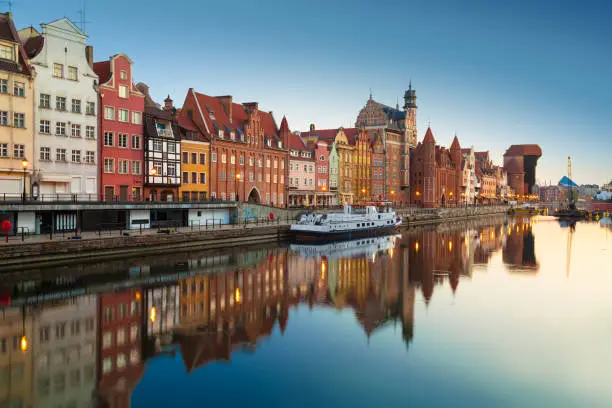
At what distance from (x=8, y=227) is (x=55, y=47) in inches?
705

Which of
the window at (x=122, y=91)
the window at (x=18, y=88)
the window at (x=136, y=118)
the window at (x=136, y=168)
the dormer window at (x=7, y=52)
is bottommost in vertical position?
the window at (x=136, y=168)

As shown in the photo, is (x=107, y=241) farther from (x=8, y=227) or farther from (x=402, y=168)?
(x=402, y=168)

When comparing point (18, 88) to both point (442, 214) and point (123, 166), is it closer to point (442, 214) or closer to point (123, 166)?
point (123, 166)

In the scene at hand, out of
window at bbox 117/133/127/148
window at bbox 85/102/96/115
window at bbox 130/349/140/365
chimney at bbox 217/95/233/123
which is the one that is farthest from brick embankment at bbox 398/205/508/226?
window at bbox 130/349/140/365

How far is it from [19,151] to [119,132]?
9.94 meters

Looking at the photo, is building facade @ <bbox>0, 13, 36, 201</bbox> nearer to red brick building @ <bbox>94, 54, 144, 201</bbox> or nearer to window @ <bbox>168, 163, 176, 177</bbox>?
red brick building @ <bbox>94, 54, 144, 201</bbox>

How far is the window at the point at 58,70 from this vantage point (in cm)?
4503

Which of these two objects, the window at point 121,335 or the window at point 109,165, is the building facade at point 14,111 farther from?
the window at point 121,335

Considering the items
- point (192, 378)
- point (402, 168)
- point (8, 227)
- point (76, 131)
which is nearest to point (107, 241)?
point (8, 227)

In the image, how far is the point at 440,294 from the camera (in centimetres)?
3173

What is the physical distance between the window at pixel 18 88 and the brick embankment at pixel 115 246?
1454cm

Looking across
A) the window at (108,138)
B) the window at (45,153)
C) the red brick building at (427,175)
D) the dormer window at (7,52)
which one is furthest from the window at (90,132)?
the red brick building at (427,175)

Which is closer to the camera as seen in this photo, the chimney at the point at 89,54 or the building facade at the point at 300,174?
the chimney at the point at 89,54

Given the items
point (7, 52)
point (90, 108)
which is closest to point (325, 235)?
point (90, 108)
